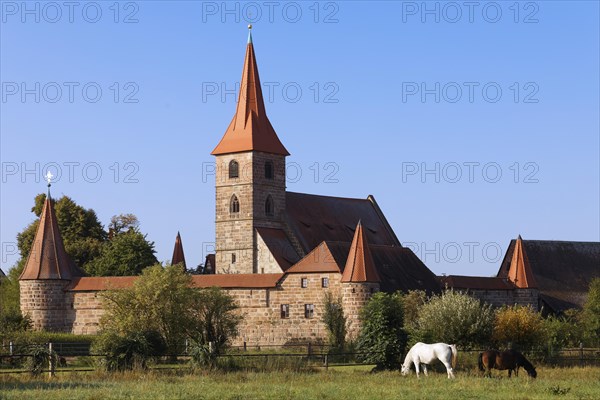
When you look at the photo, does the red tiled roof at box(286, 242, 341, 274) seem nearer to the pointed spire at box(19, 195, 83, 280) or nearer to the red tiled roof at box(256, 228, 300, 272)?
the red tiled roof at box(256, 228, 300, 272)

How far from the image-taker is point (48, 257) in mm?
72625

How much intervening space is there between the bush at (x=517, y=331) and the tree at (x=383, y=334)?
24.2 feet

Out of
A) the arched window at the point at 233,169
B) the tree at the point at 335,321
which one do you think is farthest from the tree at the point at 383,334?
the arched window at the point at 233,169

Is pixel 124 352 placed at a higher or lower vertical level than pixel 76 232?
lower

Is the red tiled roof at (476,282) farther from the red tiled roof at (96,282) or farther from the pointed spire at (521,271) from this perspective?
the red tiled roof at (96,282)

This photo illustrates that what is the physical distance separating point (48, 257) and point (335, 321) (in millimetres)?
17711

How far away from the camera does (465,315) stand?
5288cm

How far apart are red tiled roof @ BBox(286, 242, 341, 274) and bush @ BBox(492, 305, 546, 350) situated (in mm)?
14368

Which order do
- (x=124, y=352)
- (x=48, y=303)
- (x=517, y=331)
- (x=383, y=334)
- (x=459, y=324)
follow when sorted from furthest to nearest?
(x=48, y=303) < (x=517, y=331) < (x=459, y=324) < (x=383, y=334) < (x=124, y=352)

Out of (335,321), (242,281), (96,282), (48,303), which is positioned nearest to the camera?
(335,321)

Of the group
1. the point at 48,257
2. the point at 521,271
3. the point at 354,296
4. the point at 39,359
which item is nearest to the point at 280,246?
the point at 354,296

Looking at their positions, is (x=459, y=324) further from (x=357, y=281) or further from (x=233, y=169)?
(x=233, y=169)

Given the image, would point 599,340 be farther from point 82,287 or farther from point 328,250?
point 82,287

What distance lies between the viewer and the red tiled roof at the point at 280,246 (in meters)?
76.4
